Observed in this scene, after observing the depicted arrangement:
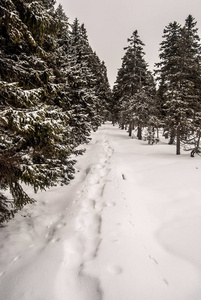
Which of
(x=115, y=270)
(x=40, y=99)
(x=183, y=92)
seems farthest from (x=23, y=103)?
(x=183, y=92)

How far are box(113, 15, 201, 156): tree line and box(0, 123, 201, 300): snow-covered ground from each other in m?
6.90

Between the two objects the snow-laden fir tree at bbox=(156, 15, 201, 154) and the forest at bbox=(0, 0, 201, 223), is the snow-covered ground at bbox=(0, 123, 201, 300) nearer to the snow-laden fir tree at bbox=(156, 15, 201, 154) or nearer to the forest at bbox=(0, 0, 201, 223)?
the forest at bbox=(0, 0, 201, 223)

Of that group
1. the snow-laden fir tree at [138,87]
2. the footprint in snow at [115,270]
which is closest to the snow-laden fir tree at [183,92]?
the snow-laden fir tree at [138,87]

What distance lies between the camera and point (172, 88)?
43.4 ft

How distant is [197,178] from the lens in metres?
7.91

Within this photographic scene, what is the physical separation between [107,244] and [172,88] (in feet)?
43.4

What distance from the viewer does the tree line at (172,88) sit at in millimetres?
12703

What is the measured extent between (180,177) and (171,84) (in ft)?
29.1

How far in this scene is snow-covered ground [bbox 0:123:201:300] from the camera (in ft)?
9.41

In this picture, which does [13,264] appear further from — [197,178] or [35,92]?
[197,178]

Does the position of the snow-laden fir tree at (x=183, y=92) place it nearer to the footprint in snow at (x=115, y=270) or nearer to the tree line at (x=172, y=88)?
the tree line at (x=172, y=88)

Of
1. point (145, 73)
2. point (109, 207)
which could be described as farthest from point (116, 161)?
point (145, 73)

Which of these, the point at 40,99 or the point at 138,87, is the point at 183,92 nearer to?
the point at 138,87

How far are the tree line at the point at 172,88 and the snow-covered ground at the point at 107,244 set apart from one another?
6.90 metres
